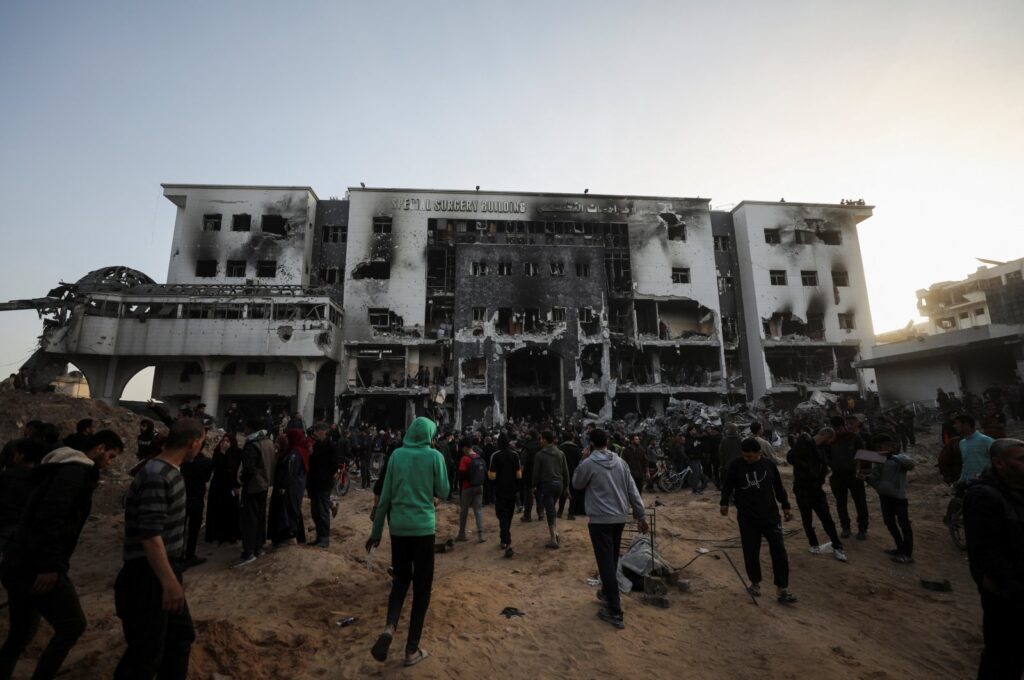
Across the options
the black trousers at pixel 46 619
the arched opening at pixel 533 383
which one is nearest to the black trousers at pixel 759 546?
the black trousers at pixel 46 619

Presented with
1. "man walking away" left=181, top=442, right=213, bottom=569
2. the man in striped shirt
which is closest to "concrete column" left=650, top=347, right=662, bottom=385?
"man walking away" left=181, top=442, right=213, bottom=569

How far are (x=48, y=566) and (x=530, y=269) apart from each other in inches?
1176

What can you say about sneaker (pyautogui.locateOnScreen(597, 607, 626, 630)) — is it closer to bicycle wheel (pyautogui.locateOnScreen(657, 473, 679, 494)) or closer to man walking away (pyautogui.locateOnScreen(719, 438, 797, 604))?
man walking away (pyautogui.locateOnScreen(719, 438, 797, 604))

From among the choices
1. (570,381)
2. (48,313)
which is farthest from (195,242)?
(570,381)

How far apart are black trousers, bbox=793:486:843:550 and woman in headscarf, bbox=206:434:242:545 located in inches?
339

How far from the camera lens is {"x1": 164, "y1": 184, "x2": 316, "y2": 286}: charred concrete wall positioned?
31453 mm

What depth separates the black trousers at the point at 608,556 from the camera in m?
4.65

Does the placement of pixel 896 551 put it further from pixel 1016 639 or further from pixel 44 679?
pixel 44 679

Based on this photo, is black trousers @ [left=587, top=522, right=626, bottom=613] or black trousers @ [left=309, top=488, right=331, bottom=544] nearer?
black trousers @ [left=587, top=522, right=626, bottom=613]

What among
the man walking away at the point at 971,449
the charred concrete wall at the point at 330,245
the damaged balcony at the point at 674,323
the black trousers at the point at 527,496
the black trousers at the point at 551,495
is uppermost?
the charred concrete wall at the point at 330,245

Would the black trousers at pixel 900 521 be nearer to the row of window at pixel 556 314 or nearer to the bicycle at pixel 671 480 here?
the bicycle at pixel 671 480

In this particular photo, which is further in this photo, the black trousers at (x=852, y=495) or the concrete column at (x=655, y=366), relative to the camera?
the concrete column at (x=655, y=366)

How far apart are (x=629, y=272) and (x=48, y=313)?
36.2 metres

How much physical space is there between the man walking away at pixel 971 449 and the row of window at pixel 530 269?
2660 cm
